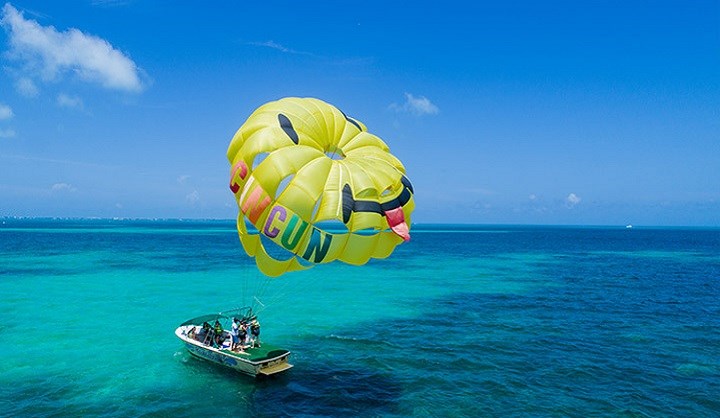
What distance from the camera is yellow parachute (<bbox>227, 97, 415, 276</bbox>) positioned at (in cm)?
1166

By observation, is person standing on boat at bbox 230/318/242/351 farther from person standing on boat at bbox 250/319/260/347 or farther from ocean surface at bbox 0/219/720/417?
ocean surface at bbox 0/219/720/417

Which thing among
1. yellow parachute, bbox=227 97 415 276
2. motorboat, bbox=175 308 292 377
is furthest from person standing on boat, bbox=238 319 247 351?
yellow parachute, bbox=227 97 415 276

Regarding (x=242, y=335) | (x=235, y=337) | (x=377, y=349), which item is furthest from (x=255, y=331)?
(x=377, y=349)

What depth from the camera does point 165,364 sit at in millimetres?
17156

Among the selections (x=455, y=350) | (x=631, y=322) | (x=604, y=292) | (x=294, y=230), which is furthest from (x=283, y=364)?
(x=604, y=292)

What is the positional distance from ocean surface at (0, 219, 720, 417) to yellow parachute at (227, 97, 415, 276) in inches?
206

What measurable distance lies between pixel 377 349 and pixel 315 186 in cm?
1048

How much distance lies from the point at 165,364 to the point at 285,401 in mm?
5834

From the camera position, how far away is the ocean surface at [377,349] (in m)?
14.3

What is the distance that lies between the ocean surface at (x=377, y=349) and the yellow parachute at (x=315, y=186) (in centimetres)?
524

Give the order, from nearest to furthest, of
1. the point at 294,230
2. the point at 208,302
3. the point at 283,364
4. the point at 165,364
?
the point at 294,230 < the point at 283,364 < the point at 165,364 < the point at 208,302

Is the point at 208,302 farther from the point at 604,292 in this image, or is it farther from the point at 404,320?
the point at 604,292

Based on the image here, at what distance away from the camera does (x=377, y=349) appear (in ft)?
64.3

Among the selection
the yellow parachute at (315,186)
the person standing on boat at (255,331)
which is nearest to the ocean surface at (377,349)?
the person standing on boat at (255,331)
